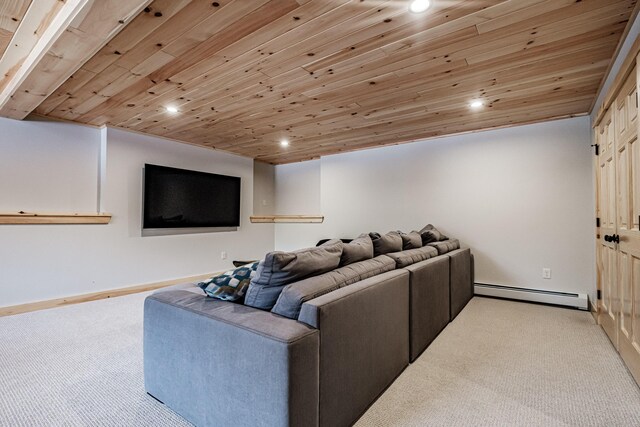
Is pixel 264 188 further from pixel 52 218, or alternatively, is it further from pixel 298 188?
pixel 52 218

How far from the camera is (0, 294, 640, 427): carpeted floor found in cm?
157

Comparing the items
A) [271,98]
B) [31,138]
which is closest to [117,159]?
[31,138]

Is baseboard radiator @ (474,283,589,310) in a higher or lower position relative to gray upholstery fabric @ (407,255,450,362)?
lower

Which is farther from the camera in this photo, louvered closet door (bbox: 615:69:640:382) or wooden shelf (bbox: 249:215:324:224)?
wooden shelf (bbox: 249:215:324:224)

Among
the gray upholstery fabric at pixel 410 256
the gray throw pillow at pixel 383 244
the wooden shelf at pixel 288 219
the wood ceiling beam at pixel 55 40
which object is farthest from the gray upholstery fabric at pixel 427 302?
the wooden shelf at pixel 288 219

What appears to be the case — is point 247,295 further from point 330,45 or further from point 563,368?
point 563,368

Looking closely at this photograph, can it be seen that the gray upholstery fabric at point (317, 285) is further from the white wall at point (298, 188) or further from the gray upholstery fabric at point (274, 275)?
the white wall at point (298, 188)

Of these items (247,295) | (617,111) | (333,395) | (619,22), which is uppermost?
(619,22)

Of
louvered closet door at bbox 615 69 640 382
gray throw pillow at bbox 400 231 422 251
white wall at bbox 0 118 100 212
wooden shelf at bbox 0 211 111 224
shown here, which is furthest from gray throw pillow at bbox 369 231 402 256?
white wall at bbox 0 118 100 212

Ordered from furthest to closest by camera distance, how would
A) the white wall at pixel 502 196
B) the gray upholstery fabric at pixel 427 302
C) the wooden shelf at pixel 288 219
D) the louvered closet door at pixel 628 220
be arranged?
the wooden shelf at pixel 288 219 → the white wall at pixel 502 196 → the gray upholstery fabric at pixel 427 302 → the louvered closet door at pixel 628 220

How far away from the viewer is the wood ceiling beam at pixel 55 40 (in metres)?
1.68

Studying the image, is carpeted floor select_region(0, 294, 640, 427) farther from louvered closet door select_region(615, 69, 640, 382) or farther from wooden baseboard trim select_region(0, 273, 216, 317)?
wooden baseboard trim select_region(0, 273, 216, 317)

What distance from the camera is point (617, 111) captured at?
2.17 m

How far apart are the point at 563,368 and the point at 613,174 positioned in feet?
4.91
